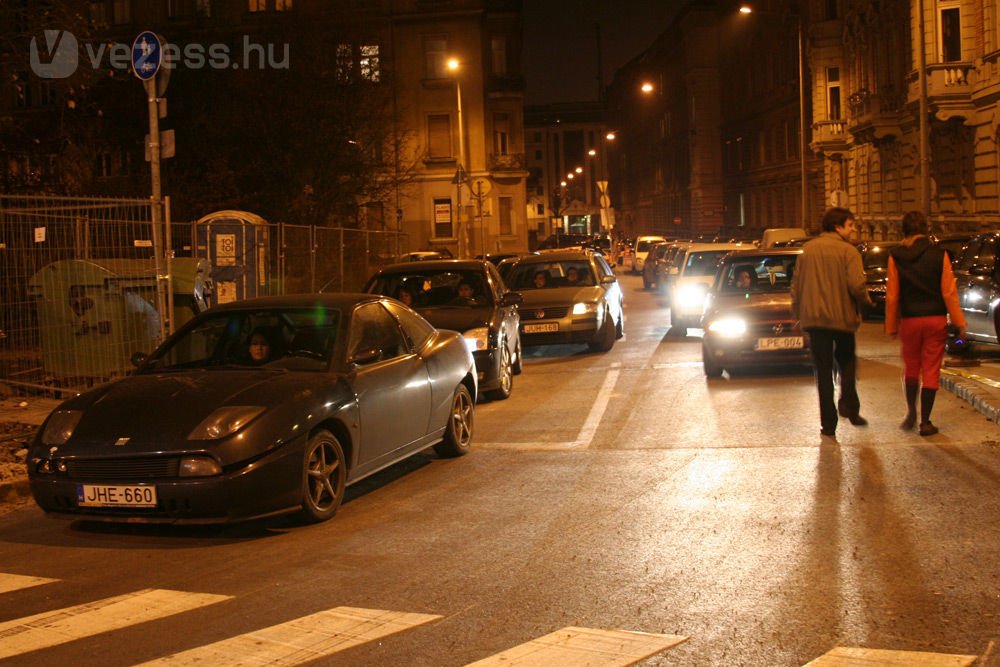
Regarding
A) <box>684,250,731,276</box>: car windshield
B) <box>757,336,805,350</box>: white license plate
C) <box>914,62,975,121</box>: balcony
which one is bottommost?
<box>757,336,805,350</box>: white license plate

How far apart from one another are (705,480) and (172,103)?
3547cm

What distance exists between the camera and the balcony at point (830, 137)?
53.6m

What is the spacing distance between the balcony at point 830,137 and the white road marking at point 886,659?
51194 mm

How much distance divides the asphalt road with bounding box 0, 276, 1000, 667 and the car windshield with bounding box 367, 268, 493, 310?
13.8 feet

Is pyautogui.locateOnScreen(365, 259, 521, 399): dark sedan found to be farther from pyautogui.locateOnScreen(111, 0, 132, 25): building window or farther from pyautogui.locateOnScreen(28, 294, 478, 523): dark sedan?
pyautogui.locateOnScreen(111, 0, 132, 25): building window

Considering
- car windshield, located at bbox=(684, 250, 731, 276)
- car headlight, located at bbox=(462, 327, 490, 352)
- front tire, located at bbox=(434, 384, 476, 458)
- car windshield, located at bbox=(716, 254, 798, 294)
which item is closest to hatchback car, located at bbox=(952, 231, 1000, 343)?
car windshield, located at bbox=(716, 254, 798, 294)

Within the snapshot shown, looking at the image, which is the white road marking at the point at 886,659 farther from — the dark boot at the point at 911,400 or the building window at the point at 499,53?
the building window at the point at 499,53

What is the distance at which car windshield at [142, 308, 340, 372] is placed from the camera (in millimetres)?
8570

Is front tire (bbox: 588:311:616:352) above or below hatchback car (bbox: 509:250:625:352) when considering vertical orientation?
below

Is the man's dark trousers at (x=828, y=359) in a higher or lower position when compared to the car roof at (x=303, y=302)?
lower

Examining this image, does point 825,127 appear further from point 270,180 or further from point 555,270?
point 555,270

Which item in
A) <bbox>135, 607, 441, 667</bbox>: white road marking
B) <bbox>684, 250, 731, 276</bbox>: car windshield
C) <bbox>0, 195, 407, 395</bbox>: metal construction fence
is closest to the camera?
<bbox>135, 607, 441, 667</bbox>: white road marking

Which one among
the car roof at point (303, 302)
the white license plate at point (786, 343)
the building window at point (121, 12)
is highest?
the building window at point (121, 12)

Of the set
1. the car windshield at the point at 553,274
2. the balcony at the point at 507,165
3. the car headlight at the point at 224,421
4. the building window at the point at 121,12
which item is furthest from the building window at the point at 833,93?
the car headlight at the point at 224,421
